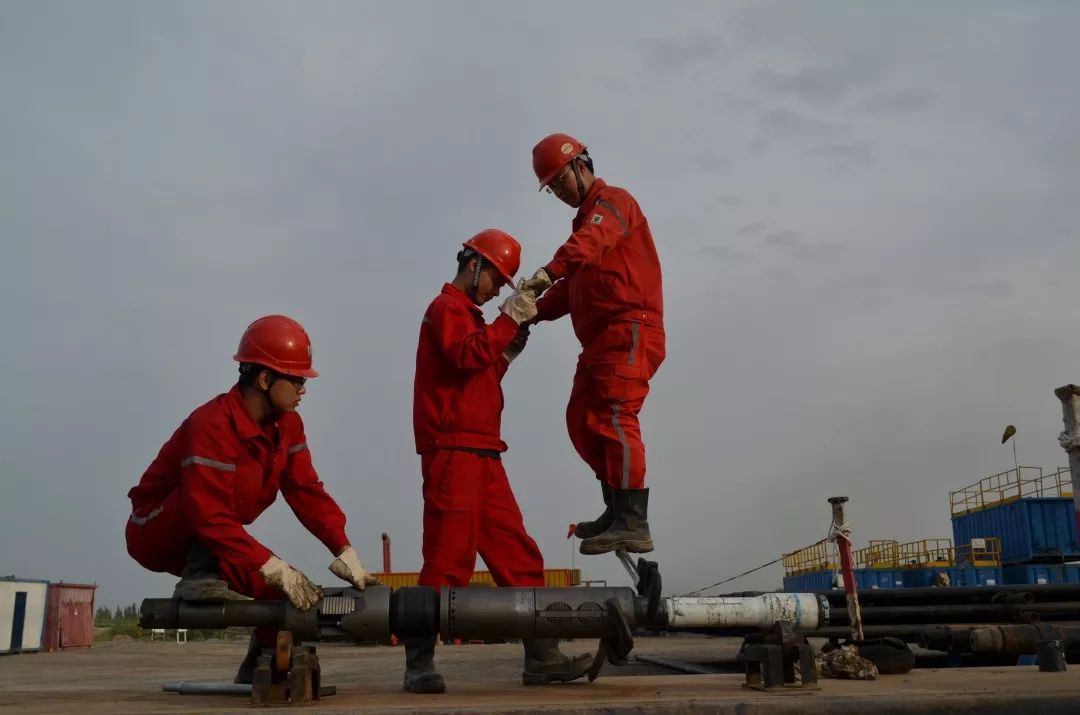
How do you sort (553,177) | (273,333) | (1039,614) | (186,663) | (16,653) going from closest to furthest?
(273,333)
(553,177)
(1039,614)
(186,663)
(16,653)

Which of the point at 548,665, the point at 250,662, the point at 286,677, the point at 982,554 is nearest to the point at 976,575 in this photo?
the point at 982,554

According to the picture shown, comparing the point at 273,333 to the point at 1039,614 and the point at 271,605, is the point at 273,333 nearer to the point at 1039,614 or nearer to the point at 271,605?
the point at 271,605

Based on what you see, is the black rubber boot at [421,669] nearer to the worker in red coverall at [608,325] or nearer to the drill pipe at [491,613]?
the drill pipe at [491,613]

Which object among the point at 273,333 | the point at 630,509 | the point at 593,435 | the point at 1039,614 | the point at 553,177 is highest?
the point at 553,177

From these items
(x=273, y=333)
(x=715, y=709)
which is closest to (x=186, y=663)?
(x=273, y=333)

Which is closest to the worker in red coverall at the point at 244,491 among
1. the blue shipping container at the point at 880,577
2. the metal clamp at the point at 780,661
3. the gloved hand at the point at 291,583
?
the gloved hand at the point at 291,583

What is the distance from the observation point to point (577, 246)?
4.35 m

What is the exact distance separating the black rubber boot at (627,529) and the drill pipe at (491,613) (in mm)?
633

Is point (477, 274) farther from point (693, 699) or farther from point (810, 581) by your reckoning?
point (810, 581)

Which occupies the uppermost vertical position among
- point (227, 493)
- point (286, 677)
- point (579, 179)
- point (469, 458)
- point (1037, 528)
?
point (579, 179)

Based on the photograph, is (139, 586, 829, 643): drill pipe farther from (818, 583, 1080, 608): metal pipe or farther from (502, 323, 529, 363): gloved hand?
(818, 583, 1080, 608): metal pipe

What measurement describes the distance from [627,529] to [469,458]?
32.0 inches

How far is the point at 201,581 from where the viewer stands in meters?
3.66

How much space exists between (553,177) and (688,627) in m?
2.41
